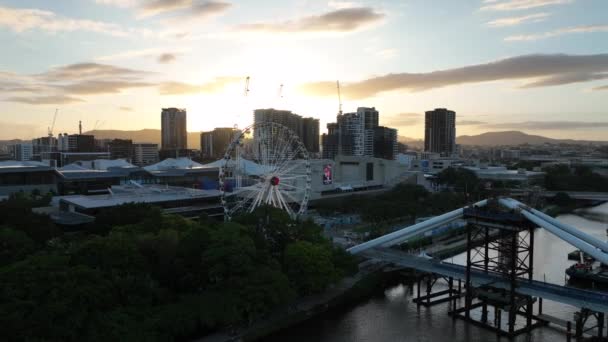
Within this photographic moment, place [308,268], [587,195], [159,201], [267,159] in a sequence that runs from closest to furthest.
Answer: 1. [308,268]
2. [267,159]
3. [159,201]
4. [587,195]

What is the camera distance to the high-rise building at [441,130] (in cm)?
16500

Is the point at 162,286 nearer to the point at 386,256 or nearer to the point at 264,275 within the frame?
the point at 264,275

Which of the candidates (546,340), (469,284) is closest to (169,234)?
(469,284)

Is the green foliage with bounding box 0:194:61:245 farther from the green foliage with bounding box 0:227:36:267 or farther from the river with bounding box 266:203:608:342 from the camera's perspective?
the river with bounding box 266:203:608:342

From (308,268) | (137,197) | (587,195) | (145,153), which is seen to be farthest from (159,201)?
(145,153)

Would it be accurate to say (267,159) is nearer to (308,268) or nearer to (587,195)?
(308,268)

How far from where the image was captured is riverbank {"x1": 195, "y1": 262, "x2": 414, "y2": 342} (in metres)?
20.0

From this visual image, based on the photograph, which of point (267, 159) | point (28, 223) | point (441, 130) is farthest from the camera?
point (441, 130)

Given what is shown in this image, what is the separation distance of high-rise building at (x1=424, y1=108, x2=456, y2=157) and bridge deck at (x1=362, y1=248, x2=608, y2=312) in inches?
5587

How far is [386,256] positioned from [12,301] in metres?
18.9

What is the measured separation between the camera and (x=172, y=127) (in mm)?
166125

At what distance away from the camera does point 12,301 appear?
15.0 meters

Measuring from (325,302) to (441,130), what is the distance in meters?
151

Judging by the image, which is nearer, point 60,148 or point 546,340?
point 546,340
